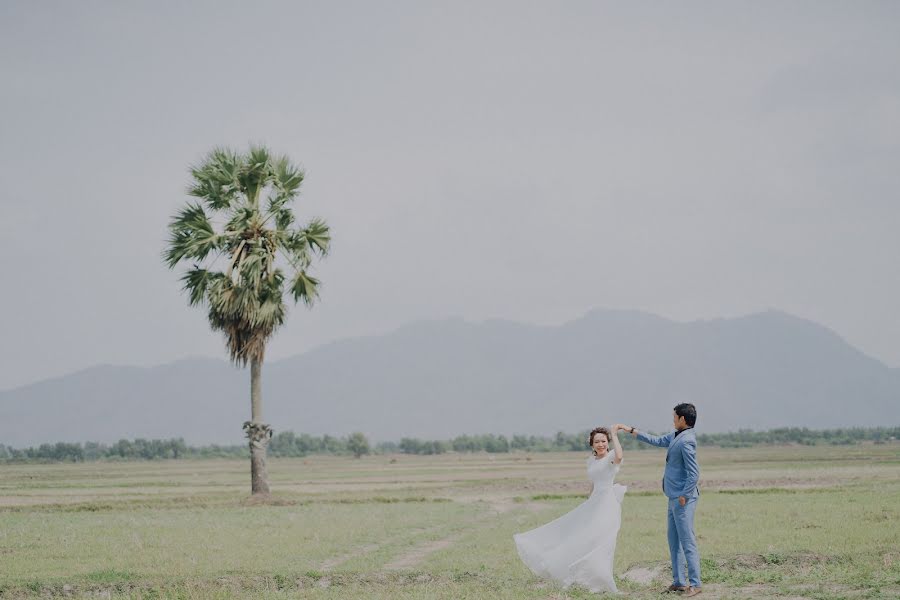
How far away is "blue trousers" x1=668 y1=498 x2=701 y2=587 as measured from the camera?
12938 millimetres

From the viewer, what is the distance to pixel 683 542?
42.7 ft

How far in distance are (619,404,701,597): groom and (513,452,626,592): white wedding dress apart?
85cm

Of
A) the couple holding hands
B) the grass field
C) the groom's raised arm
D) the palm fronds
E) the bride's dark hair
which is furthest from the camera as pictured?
the palm fronds

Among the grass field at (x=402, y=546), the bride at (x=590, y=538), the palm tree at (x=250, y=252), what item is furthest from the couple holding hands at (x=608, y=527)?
the palm tree at (x=250, y=252)

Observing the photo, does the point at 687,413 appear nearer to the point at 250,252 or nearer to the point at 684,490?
the point at 684,490

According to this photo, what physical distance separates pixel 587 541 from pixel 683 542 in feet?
4.66

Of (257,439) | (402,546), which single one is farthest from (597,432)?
(257,439)

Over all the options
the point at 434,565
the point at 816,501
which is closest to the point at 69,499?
the point at 434,565

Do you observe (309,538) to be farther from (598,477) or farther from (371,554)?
(598,477)

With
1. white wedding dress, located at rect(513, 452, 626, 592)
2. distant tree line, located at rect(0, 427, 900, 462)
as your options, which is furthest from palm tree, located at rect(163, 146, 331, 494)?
distant tree line, located at rect(0, 427, 900, 462)

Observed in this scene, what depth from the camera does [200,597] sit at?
1371cm

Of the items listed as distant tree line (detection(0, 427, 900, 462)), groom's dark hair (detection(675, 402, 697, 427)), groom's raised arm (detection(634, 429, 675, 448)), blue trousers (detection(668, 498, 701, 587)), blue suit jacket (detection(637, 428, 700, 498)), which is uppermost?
groom's dark hair (detection(675, 402, 697, 427))

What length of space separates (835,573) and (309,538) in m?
12.9

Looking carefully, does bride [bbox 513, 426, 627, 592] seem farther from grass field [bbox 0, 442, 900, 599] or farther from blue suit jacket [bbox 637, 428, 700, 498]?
blue suit jacket [bbox 637, 428, 700, 498]
